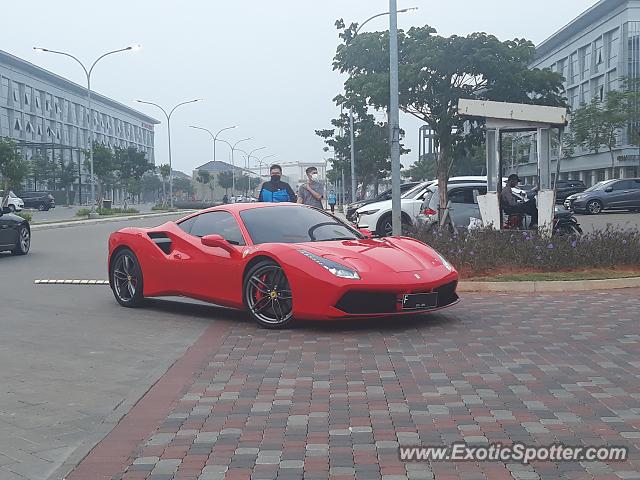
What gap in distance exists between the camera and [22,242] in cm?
1817

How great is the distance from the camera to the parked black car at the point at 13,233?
56.9 ft

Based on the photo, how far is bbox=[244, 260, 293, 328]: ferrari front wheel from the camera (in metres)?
8.00

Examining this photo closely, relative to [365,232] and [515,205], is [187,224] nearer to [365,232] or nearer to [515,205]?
[365,232]

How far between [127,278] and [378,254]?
11.2ft

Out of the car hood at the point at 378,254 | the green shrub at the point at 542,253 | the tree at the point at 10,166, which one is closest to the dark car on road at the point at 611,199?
the green shrub at the point at 542,253

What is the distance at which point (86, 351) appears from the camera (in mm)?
7219

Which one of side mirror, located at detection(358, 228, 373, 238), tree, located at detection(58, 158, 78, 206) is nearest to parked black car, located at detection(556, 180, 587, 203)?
side mirror, located at detection(358, 228, 373, 238)

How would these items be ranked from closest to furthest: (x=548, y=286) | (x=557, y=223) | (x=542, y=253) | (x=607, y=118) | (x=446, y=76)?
(x=548, y=286), (x=542, y=253), (x=557, y=223), (x=446, y=76), (x=607, y=118)

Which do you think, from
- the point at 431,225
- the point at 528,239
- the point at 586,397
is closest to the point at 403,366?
the point at 586,397

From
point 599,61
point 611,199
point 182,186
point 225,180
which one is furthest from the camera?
point 182,186

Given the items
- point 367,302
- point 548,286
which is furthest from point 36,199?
point 367,302

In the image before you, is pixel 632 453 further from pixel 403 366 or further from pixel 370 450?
pixel 403 366

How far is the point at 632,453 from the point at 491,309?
5.02m

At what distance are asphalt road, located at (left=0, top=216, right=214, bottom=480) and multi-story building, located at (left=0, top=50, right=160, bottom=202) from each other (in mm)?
61441
